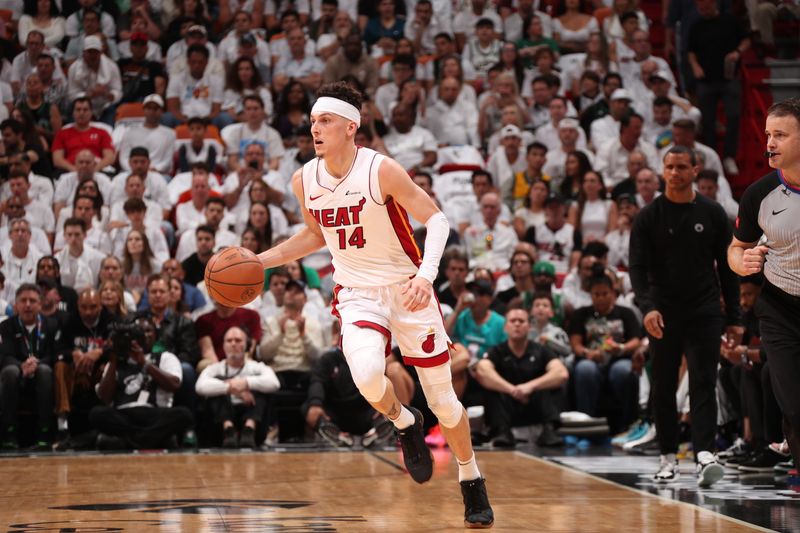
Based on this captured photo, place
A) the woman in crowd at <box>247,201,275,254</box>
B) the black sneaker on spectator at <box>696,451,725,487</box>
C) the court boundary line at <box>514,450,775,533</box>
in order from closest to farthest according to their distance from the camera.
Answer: the court boundary line at <box>514,450,775,533</box> < the black sneaker on spectator at <box>696,451,725,487</box> < the woman in crowd at <box>247,201,275,254</box>

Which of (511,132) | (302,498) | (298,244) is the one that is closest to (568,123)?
(511,132)

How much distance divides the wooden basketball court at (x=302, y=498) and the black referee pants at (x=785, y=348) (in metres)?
0.61

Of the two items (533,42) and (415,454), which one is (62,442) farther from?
(533,42)

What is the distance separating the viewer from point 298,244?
5.96 meters

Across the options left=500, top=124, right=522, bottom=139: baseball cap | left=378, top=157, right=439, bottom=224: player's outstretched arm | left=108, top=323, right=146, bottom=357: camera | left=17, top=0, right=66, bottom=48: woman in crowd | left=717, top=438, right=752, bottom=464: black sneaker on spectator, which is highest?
left=17, top=0, right=66, bottom=48: woman in crowd

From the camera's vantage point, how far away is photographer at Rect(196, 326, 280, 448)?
10.3m

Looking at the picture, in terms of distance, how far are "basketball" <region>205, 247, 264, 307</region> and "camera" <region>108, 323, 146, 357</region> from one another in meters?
4.46

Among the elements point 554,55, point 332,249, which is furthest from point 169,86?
point 332,249

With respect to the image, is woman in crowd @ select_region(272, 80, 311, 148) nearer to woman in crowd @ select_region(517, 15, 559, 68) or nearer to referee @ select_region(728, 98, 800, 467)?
woman in crowd @ select_region(517, 15, 559, 68)

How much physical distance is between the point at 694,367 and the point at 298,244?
2849mm

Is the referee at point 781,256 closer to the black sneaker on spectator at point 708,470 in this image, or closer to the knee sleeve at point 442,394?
the black sneaker on spectator at point 708,470

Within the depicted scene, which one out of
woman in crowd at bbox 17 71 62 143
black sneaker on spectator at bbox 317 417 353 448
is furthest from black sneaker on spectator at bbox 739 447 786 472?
woman in crowd at bbox 17 71 62 143

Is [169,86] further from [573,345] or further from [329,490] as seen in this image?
[329,490]

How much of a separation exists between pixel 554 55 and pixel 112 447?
8476mm
